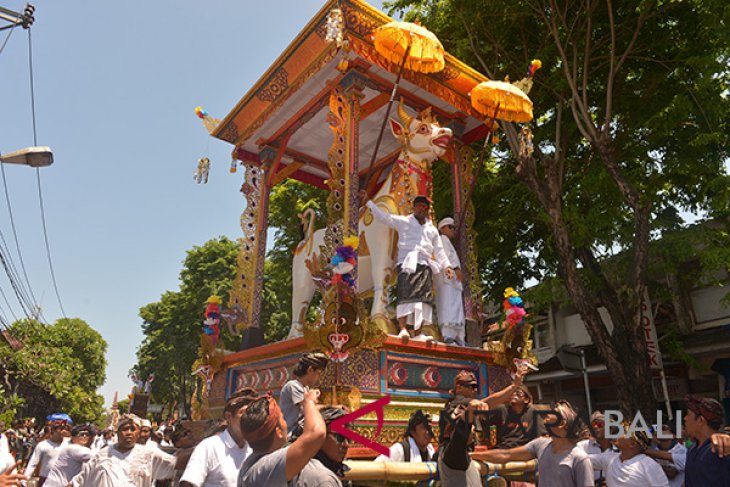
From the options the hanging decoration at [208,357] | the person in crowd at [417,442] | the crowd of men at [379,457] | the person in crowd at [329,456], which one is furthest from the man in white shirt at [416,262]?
the person in crowd at [329,456]

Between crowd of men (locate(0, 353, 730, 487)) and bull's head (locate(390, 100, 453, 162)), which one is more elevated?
bull's head (locate(390, 100, 453, 162))

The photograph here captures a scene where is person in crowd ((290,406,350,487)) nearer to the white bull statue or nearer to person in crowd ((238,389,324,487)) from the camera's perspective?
person in crowd ((238,389,324,487))

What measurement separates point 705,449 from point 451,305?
435cm

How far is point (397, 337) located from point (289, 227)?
35.3ft

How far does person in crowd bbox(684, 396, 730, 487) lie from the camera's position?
12.1 ft

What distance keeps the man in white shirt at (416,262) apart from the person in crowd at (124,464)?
3.45m

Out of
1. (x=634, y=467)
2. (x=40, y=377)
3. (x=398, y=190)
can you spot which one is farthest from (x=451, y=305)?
(x=40, y=377)

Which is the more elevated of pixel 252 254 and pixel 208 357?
pixel 252 254

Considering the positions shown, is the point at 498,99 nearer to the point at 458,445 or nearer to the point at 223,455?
the point at 458,445

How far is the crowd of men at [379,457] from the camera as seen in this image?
8.54 feet

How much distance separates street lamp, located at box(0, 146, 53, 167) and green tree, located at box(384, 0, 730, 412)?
8485 mm

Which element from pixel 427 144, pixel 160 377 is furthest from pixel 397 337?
pixel 160 377

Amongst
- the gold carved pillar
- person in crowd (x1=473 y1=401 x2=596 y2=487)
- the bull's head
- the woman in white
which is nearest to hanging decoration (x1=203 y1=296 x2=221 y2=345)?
→ the gold carved pillar

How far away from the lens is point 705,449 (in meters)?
3.88
